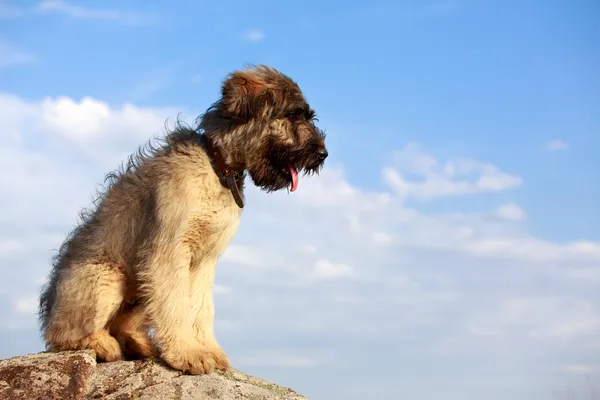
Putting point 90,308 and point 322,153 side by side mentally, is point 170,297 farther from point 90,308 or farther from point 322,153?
point 322,153

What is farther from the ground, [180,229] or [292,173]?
[292,173]

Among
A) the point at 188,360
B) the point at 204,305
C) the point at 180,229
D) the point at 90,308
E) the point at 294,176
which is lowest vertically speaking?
the point at 188,360

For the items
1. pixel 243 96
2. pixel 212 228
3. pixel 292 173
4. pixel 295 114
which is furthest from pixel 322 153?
pixel 212 228

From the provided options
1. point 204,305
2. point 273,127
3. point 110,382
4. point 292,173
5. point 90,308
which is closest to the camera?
point 110,382

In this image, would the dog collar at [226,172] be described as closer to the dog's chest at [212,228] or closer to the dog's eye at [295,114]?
the dog's chest at [212,228]

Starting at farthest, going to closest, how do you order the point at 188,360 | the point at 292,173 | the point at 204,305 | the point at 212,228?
the point at 292,173, the point at 204,305, the point at 212,228, the point at 188,360

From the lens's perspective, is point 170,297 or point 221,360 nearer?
→ point 170,297

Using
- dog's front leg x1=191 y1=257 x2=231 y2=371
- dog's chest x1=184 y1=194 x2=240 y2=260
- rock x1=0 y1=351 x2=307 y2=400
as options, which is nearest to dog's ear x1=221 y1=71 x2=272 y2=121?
dog's chest x1=184 y1=194 x2=240 y2=260
